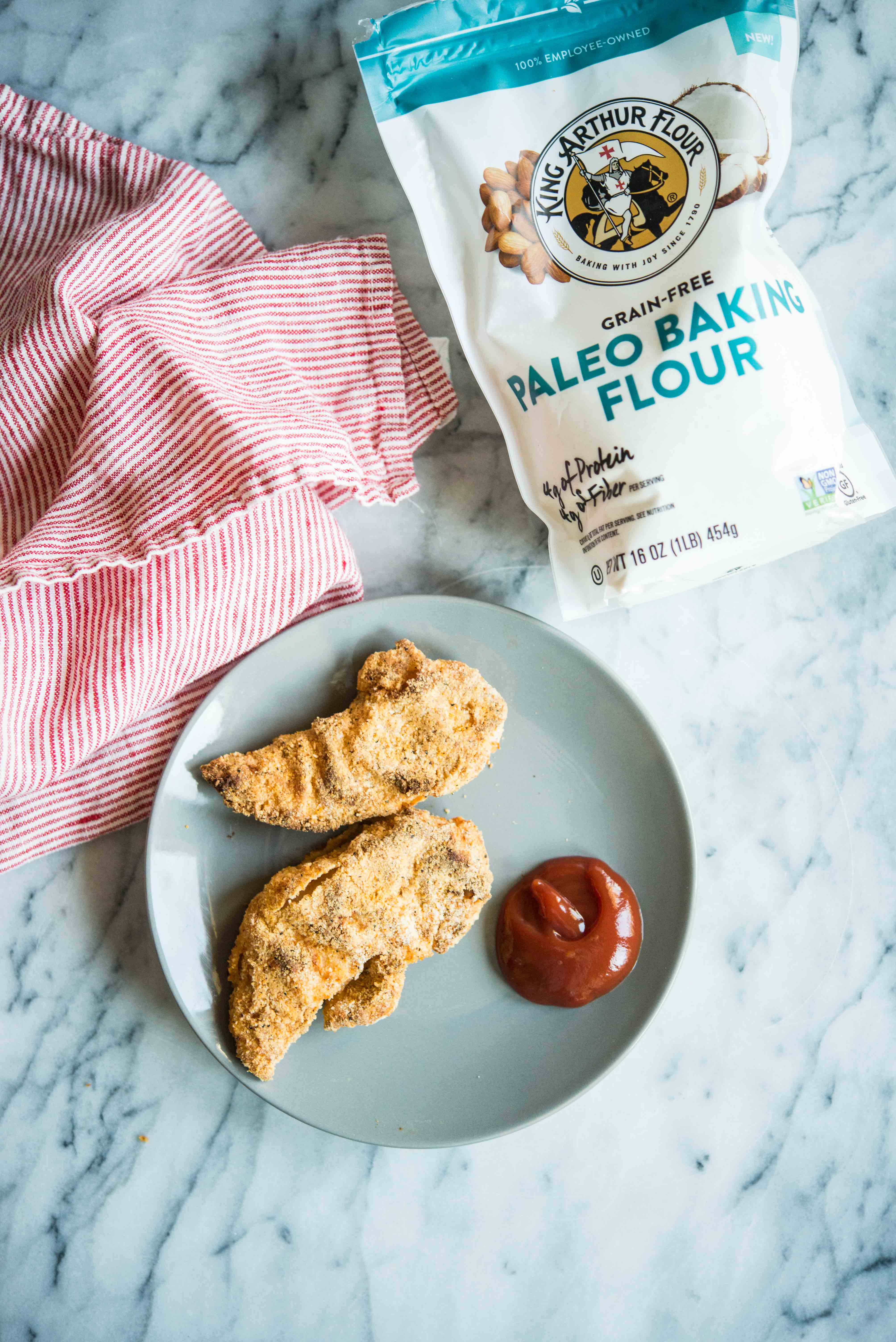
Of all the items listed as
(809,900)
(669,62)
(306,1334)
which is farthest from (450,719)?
(306,1334)

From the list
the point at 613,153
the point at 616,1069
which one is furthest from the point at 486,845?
the point at 613,153

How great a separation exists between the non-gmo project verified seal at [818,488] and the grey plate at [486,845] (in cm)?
47

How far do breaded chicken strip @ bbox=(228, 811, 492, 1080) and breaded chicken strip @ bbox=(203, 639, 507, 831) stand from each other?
8cm

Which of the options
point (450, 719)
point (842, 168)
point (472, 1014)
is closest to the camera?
point (450, 719)

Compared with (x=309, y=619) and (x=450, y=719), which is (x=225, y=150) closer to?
(x=309, y=619)

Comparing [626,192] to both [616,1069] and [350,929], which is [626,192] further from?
[616,1069]

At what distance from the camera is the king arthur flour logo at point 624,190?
1430 millimetres

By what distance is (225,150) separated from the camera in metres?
1.74

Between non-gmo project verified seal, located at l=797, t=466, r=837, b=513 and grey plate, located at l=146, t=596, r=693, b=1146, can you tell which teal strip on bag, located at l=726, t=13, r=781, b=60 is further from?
grey plate, located at l=146, t=596, r=693, b=1146

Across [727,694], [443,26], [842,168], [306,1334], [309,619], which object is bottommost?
[306,1334]

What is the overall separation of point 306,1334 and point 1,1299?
620 mm

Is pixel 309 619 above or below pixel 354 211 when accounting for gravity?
below

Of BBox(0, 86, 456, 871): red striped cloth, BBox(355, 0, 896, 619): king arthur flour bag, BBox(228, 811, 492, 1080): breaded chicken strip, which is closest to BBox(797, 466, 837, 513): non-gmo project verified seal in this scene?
BBox(355, 0, 896, 619): king arthur flour bag

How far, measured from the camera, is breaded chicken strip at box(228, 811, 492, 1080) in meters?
1.54
